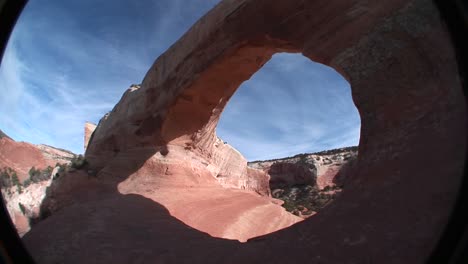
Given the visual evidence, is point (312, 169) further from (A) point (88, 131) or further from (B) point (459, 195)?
(B) point (459, 195)

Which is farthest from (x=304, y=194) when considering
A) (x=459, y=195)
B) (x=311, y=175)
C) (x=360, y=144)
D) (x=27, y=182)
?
(x=459, y=195)

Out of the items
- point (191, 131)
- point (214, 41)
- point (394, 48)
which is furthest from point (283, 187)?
point (394, 48)

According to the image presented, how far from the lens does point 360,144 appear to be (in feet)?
17.4

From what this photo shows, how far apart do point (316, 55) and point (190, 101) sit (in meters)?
5.01

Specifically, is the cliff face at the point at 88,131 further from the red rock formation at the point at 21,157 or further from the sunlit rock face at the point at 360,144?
the sunlit rock face at the point at 360,144

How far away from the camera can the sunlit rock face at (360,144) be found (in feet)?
12.6

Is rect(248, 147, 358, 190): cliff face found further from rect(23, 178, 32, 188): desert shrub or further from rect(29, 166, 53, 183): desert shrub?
rect(23, 178, 32, 188): desert shrub

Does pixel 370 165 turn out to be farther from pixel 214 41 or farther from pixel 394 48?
pixel 214 41

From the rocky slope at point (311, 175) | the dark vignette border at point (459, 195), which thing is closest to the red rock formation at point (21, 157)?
the dark vignette border at point (459, 195)

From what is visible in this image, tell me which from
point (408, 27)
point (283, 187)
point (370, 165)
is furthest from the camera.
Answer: point (283, 187)

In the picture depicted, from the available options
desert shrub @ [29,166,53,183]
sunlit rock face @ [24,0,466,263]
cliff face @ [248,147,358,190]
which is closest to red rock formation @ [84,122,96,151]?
desert shrub @ [29,166,53,183]

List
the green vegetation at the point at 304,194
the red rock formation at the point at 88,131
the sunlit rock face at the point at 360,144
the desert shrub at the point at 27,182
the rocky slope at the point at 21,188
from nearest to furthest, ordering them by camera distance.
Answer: the sunlit rock face at the point at 360,144 < the rocky slope at the point at 21,188 < the desert shrub at the point at 27,182 < the red rock formation at the point at 88,131 < the green vegetation at the point at 304,194

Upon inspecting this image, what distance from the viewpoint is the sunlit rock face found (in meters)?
3.85

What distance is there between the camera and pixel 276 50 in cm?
958
